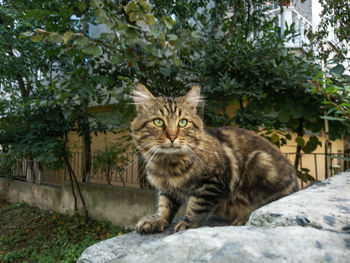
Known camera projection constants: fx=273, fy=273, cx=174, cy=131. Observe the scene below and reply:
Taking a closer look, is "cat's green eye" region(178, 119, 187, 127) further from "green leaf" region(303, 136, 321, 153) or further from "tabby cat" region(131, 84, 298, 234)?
"green leaf" region(303, 136, 321, 153)

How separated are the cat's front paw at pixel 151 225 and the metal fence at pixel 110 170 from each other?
6.73 ft

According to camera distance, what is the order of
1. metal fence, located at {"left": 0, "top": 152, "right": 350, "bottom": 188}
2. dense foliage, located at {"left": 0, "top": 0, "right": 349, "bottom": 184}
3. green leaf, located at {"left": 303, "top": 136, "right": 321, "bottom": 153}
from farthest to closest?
1. metal fence, located at {"left": 0, "top": 152, "right": 350, "bottom": 188}
2. green leaf, located at {"left": 303, "top": 136, "right": 321, "bottom": 153}
3. dense foliage, located at {"left": 0, "top": 0, "right": 349, "bottom": 184}

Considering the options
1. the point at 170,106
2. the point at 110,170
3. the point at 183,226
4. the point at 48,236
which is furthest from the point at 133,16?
the point at 48,236

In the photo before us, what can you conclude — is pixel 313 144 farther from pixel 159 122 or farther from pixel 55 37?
pixel 55 37

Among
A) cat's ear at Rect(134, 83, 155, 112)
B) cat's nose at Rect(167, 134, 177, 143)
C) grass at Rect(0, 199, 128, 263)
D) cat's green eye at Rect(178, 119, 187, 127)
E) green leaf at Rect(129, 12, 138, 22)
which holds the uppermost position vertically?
green leaf at Rect(129, 12, 138, 22)

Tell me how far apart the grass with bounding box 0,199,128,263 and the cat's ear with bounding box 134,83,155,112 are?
107 inches

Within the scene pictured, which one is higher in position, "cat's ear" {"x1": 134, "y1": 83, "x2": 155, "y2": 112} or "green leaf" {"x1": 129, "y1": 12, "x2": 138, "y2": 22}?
"green leaf" {"x1": 129, "y1": 12, "x2": 138, "y2": 22}

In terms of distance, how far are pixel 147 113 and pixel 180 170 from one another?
480 millimetres

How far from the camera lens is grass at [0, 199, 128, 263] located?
4.04 metres

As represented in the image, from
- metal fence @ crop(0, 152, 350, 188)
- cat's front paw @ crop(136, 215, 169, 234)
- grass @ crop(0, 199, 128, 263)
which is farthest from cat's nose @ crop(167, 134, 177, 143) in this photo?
grass @ crop(0, 199, 128, 263)

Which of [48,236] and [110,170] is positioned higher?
[110,170]

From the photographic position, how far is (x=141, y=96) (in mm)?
1907

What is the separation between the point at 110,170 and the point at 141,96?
3911 mm

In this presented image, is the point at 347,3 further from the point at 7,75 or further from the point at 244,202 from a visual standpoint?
the point at 7,75
